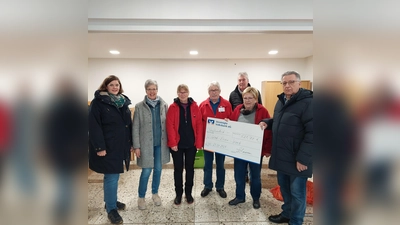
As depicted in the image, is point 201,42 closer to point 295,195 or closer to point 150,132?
point 150,132

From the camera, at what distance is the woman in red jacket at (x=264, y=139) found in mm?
1905

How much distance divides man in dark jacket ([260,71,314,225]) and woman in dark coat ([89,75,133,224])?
1.40 meters

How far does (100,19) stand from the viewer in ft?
5.42

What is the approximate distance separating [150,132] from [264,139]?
117 centimetres

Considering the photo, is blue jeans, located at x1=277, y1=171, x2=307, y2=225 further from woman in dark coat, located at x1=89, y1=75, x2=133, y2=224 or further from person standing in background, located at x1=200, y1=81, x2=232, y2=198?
woman in dark coat, located at x1=89, y1=75, x2=133, y2=224

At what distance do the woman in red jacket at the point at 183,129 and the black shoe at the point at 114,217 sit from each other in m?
0.68

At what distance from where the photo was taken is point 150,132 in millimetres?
1945

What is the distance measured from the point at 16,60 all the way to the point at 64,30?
0.10 metres

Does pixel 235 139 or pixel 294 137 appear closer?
pixel 294 137

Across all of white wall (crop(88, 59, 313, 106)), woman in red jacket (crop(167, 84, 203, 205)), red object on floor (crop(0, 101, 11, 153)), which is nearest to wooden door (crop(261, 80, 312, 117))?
white wall (crop(88, 59, 313, 106))

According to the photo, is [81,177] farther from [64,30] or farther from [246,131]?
[246,131]

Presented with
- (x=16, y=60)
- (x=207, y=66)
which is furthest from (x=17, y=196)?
(x=207, y=66)

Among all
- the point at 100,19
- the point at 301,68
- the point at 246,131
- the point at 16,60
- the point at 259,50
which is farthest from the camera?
the point at 301,68

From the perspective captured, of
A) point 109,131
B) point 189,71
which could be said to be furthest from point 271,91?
point 109,131
